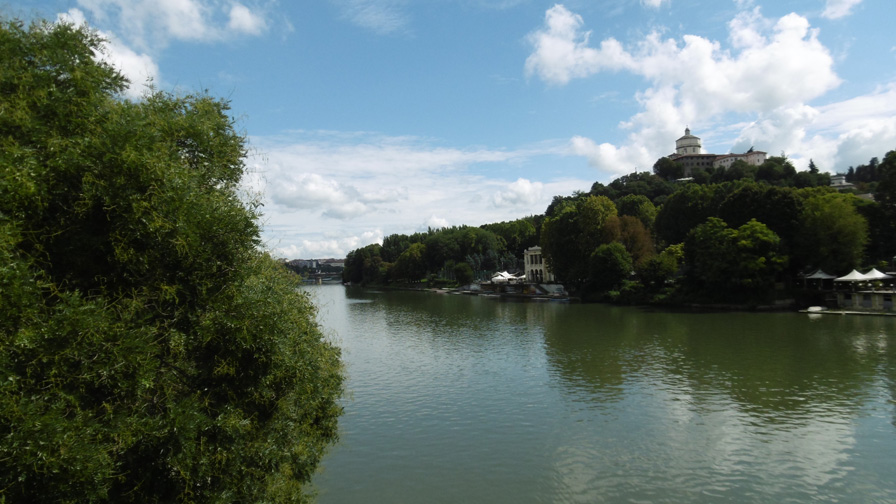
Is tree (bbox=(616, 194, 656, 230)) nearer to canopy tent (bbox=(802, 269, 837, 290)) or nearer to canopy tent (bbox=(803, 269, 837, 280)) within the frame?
canopy tent (bbox=(802, 269, 837, 290))

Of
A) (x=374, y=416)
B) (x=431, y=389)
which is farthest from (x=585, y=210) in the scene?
(x=374, y=416)

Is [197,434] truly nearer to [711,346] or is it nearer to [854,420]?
[854,420]

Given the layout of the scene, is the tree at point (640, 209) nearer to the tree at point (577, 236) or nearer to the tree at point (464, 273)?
the tree at point (577, 236)

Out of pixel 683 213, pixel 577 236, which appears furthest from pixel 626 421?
pixel 683 213

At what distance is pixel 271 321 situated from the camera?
22.4 ft

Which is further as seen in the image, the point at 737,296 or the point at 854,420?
the point at 737,296

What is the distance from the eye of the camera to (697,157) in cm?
13550

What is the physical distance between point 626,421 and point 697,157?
136603mm

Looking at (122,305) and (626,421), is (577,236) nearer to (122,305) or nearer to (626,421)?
(626,421)

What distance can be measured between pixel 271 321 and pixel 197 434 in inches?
60.4

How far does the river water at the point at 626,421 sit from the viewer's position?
37.8 ft

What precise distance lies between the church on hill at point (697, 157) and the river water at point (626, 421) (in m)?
112

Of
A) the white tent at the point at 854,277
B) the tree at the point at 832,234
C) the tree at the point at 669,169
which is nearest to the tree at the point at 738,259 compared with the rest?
the tree at the point at 832,234

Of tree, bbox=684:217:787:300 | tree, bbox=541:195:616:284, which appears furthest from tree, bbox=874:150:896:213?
tree, bbox=541:195:616:284
